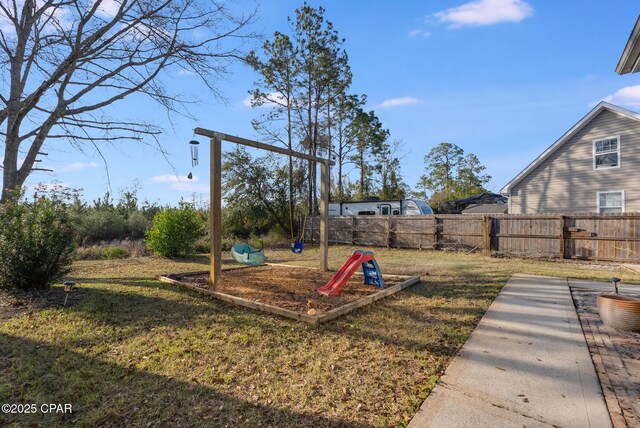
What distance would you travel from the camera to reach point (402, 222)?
46.7 feet

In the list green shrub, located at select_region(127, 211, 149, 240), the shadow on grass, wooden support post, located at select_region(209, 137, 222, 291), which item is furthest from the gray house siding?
green shrub, located at select_region(127, 211, 149, 240)

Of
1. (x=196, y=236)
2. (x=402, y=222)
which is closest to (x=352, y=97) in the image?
(x=402, y=222)

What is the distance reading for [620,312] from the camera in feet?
11.8

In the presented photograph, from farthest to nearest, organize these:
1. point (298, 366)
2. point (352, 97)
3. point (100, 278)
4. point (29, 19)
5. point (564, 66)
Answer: point (352, 97) → point (564, 66) → point (100, 278) → point (29, 19) → point (298, 366)

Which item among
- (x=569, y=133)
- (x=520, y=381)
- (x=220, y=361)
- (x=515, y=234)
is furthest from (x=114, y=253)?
(x=569, y=133)

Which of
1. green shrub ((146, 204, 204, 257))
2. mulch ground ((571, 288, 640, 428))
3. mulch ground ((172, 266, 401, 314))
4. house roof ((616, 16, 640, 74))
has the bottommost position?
mulch ground ((172, 266, 401, 314))

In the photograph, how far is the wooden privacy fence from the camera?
31.3ft

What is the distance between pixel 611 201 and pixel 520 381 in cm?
1354

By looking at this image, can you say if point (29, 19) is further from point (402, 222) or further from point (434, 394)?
point (402, 222)

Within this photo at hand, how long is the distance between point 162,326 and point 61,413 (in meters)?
1.64

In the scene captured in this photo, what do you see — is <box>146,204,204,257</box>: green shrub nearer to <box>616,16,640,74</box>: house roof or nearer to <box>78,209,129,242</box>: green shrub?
<box>78,209,129,242</box>: green shrub

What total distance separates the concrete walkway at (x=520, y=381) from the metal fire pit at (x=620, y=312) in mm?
352

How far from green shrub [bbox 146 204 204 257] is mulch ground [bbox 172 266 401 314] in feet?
11.8

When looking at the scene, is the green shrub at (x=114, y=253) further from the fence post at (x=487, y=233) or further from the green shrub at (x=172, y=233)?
the fence post at (x=487, y=233)
